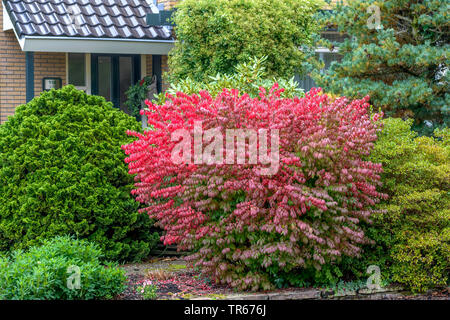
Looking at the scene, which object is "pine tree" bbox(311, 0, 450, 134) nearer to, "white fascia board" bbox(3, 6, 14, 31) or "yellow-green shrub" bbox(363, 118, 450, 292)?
"yellow-green shrub" bbox(363, 118, 450, 292)

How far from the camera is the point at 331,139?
20.0 ft

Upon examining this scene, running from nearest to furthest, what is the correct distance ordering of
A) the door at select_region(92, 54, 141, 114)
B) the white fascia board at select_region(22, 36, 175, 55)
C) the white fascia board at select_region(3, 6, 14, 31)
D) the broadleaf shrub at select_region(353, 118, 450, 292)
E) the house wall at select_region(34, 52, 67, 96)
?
the broadleaf shrub at select_region(353, 118, 450, 292) < the white fascia board at select_region(22, 36, 175, 55) < the white fascia board at select_region(3, 6, 14, 31) < the house wall at select_region(34, 52, 67, 96) < the door at select_region(92, 54, 141, 114)

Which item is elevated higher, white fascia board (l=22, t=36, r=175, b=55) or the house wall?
white fascia board (l=22, t=36, r=175, b=55)

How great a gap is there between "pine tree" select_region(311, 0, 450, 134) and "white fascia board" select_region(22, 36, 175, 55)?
4167 mm

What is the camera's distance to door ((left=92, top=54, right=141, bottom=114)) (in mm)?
14898

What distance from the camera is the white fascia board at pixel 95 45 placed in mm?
11828

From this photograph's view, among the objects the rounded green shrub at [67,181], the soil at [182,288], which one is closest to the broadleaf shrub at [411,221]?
the soil at [182,288]

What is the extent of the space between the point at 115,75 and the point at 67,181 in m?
8.34

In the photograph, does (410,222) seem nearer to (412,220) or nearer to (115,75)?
(412,220)

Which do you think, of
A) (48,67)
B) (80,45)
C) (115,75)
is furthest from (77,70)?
(80,45)

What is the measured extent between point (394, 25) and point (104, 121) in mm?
4783

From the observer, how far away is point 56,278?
18.2ft

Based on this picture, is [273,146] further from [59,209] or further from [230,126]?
[59,209]

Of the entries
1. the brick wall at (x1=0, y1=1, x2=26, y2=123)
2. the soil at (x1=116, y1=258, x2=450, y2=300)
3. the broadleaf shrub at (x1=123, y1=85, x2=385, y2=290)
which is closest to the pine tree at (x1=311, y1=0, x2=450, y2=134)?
the broadleaf shrub at (x1=123, y1=85, x2=385, y2=290)
